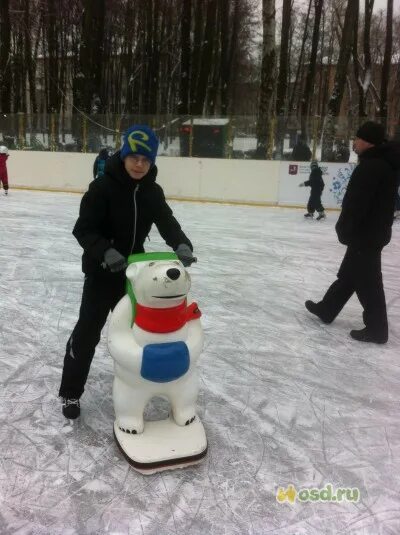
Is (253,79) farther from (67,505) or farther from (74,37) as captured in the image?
(67,505)

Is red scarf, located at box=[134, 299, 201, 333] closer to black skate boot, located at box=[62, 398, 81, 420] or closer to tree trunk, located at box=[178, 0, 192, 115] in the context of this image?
black skate boot, located at box=[62, 398, 81, 420]

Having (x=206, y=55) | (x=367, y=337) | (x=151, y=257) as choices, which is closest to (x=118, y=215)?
(x=151, y=257)

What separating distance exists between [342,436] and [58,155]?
1306 centimetres

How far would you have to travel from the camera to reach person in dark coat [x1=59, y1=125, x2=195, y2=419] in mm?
1874

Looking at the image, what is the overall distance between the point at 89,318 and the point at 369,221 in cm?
202

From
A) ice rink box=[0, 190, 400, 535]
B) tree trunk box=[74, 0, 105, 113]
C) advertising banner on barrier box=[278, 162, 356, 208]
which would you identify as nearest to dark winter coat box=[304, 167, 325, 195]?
advertising banner on barrier box=[278, 162, 356, 208]

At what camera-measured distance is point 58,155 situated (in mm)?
13711

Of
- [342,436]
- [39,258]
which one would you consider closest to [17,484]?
[342,436]

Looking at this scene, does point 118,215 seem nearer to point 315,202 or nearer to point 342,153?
point 315,202

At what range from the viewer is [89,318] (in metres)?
2.10

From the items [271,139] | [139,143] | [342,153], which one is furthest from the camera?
[271,139]

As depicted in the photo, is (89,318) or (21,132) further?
(21,132)

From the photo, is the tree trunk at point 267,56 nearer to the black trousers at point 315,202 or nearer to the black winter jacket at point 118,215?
the black trousers at point 315,202

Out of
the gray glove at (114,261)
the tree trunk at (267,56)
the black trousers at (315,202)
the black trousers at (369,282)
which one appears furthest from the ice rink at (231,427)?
the tree trunk at (267,56)
